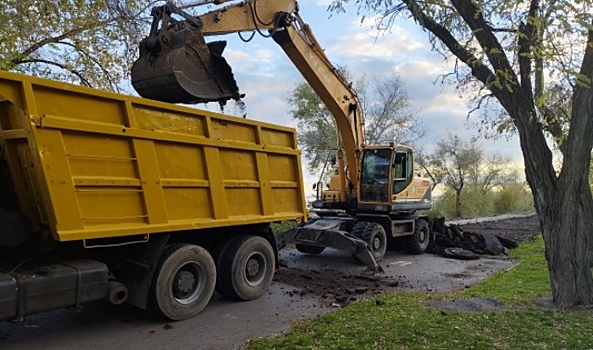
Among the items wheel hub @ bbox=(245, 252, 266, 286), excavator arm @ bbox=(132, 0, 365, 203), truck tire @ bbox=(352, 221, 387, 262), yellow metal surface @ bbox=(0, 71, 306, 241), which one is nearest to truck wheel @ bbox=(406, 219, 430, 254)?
truck tire @ bbox=(352, 221, 387, 262)

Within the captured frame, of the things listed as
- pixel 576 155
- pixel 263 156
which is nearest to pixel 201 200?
pixel 263 156

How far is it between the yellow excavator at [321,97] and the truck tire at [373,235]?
22mm

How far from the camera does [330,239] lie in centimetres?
995

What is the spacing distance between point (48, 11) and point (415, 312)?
31.4 feet

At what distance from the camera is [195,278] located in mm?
6219

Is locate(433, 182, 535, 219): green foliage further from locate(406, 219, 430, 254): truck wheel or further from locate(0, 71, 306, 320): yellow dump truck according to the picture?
locate(0, 71, 306, 320): yellow dump truck

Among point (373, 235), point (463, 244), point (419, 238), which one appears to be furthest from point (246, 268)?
point (463, 244)

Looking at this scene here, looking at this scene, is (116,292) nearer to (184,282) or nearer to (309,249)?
(184,282)

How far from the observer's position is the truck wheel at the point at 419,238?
41.0ft

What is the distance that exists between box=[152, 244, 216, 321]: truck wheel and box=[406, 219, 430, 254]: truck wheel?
7.36 meters

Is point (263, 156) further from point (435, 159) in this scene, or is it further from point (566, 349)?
point (435, 159)

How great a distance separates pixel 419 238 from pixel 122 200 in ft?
30.0

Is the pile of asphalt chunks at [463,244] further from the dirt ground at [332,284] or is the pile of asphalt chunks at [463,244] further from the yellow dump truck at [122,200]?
the yellow dump truck at [122,200]

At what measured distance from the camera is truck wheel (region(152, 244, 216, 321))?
5.69m
